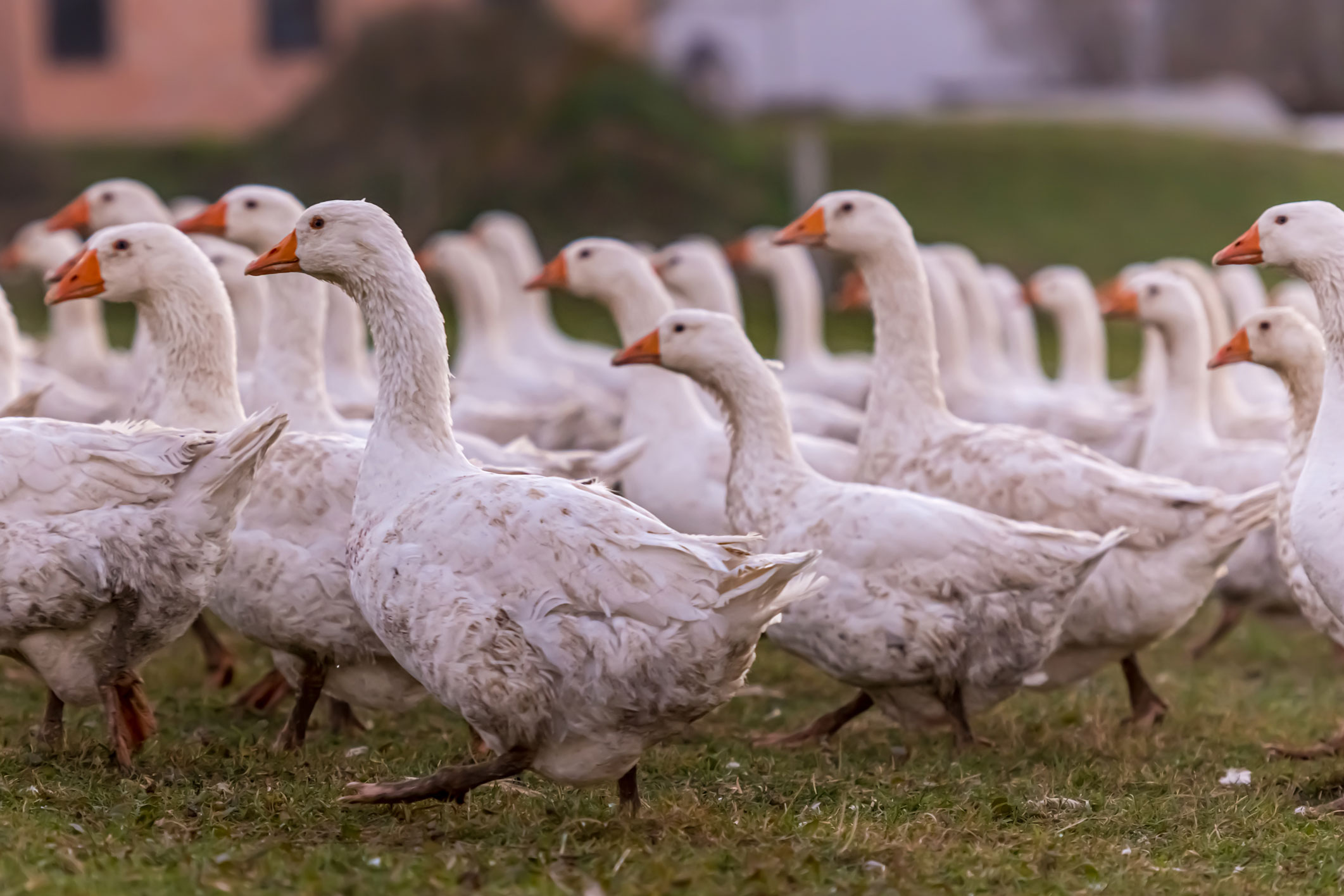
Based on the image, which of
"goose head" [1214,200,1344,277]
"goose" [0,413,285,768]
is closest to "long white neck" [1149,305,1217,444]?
"goose head" [1214,200,1344,277]

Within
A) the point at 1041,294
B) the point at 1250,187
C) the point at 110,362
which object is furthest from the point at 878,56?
the point at 110,362

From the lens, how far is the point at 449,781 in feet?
17.9

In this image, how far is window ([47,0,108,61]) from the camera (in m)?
30.8

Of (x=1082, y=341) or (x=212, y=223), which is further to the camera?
(x=1082, y=341)

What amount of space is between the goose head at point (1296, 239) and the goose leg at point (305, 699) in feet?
12.9

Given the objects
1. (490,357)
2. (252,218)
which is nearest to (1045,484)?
(252,218)

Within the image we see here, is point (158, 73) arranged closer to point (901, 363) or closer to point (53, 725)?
point (901, 363)

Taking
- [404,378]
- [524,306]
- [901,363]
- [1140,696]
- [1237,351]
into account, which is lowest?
[1140,696]

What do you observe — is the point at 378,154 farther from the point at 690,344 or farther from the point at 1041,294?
the point at 690,344

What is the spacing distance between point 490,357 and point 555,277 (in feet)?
12.0

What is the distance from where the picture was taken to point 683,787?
627 centimetres

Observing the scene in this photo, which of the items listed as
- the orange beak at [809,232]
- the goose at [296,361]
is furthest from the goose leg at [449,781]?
the orange beak at [809,232]

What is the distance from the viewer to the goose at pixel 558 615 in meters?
5.27

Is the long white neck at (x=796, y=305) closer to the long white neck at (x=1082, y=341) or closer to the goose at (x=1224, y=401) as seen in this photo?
the long white neck at (x=1082, y=341)
